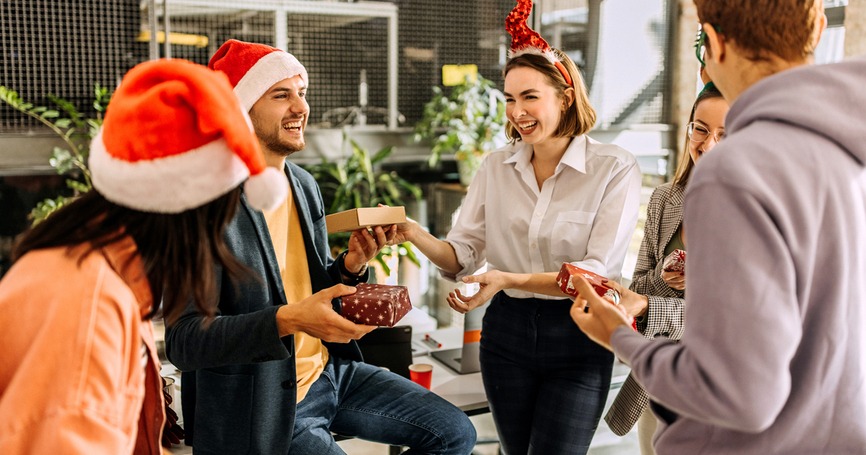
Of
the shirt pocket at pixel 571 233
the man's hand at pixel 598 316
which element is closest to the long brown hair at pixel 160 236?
the man's hand at pixel 598 316

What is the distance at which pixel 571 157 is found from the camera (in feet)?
6.15

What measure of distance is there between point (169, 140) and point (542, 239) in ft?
3.95

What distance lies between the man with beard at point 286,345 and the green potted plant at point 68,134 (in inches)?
84.4

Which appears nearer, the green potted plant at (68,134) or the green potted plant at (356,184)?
the green potted plant at (68,134)

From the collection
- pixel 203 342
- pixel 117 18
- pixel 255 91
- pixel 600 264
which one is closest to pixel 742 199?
pixel 600 264

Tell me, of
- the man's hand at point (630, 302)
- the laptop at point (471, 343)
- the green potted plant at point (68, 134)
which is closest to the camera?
the man's hand at point (630, 302)

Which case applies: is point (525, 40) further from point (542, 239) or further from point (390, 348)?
point (390, 348)

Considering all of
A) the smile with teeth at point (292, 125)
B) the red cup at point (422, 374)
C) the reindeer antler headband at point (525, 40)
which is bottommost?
the red cup at point (422, 374)

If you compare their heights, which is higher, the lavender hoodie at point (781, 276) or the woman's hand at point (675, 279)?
the lavender hoodie at point (781, 276)

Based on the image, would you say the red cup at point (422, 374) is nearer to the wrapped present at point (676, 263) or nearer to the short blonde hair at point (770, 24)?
the wrapped present at point (676, 263)

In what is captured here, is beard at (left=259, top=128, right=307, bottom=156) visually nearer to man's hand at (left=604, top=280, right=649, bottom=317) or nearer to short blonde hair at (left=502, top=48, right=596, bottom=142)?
short blonde hair at (left=502, top=48, right=596, bottom=142)

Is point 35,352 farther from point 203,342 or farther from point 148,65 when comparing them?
point 203,342

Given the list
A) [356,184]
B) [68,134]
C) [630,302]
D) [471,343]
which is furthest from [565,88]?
[68,134]

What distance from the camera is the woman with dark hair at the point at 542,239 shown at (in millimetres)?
1734
